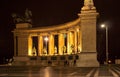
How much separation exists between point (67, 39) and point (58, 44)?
4.71 meters

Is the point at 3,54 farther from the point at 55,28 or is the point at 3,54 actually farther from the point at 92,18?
the point at 92,18

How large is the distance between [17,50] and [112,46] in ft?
62.9

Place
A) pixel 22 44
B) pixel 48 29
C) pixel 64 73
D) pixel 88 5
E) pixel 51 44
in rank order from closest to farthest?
pixel 64 73
pixel 88 5
pixel 48 29
pixel 22 44
pixel 51 44

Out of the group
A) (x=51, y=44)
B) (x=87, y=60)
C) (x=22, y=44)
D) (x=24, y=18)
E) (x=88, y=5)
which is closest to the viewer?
(x=87, y=60)

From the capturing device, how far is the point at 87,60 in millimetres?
52812

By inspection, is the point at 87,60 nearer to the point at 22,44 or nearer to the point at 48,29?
the point at 48,29

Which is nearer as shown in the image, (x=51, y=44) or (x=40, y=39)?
(x=51, y=44)

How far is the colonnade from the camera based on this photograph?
67.4 meters

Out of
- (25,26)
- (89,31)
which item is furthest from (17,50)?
(89,31)

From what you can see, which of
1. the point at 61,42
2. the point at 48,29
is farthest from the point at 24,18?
the point at 61,42

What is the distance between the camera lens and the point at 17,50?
252 feet

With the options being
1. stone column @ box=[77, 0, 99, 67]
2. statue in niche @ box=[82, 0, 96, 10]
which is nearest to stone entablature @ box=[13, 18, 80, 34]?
statue in niche @ box=[82, 0, 96, 10]

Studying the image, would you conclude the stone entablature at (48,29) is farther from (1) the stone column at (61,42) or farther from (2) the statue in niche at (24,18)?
(1) the stone column at (61,42)

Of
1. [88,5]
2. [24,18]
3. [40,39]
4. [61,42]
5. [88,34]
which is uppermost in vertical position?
[88,5]
